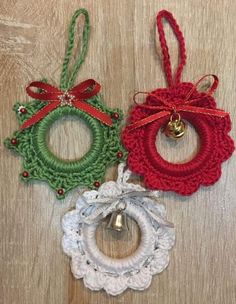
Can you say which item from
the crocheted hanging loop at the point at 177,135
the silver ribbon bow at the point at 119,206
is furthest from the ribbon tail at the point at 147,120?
the silver ribbon bow at the point at 119,206

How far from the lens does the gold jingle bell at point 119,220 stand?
2.46 feet

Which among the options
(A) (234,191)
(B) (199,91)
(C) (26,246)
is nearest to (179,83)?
(B) (199,91)

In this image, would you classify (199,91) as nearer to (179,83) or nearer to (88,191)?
(179,83)

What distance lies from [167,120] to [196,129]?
0.06 metres

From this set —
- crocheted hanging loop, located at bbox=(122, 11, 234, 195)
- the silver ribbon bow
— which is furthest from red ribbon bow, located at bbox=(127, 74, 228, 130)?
the silver ribbon bow

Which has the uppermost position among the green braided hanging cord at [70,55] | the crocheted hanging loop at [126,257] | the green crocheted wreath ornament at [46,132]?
the green braided hanging cord at [70,55]

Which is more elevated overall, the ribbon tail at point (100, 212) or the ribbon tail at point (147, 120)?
the ribbon tail at point (147, 120)

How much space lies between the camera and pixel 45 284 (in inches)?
30.9

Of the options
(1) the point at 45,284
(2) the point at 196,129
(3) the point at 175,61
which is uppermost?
(3) the point at 175,61

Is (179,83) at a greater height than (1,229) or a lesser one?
greater

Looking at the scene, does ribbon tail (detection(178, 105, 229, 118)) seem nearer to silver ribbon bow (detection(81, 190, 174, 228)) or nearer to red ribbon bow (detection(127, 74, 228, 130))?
red ribbon bow (detection(127, 74, 228, 130))

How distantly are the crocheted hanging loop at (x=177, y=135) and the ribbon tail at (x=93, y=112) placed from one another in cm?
4

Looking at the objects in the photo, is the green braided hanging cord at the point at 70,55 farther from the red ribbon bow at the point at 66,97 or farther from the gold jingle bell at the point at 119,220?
the gold jingle bell at the point at 119,220

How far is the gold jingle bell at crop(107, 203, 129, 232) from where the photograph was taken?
2.46 ft
